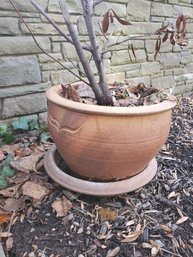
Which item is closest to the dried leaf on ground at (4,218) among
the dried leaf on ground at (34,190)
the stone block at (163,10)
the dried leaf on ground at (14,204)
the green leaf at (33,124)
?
the dried leaf on ground at (14,204)

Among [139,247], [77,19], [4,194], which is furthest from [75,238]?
[77,19]

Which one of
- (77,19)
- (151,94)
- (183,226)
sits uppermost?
(77,19)

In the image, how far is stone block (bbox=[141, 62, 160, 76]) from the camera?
8.74ft

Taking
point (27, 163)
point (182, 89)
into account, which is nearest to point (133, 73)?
point (182, 89)

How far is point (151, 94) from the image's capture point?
1.51 m

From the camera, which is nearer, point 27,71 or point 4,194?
point 4,194

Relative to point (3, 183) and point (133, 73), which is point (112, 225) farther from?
point (133, 73)

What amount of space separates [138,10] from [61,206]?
183 cm

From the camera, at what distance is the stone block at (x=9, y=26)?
5.66 ft

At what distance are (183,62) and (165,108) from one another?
6.82 feet

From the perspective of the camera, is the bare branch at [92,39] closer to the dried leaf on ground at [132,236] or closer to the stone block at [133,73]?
the dried leaf on ground at [132,236]

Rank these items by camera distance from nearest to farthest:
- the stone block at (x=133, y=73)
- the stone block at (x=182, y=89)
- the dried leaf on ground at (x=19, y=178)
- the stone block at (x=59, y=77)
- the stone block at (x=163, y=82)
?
1. the dried leaf on ground at (x=19, y=178)
2. the stone block at (x=59, y=77)
3. the stone block at (x=133, y=73)
4. the stone block at (x=163, y=82)
5. the stone block at (x=182, y=89)

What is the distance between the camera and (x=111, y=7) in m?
2.20

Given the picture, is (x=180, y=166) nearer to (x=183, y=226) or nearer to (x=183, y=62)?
(x=183, y=226)
